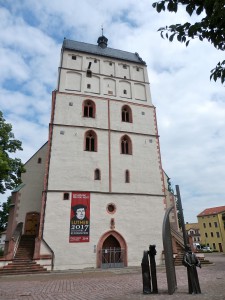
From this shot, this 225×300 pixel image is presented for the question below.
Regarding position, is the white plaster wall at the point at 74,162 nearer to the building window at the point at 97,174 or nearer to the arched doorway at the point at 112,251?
the building window at the point at 97,174

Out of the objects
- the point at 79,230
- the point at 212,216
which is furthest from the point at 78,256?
the point at 212,216

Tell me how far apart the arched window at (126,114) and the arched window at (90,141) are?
349cm

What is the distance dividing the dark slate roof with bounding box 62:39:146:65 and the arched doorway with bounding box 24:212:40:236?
1643 cm

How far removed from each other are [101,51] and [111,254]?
69.1 feet

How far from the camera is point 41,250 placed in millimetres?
16453

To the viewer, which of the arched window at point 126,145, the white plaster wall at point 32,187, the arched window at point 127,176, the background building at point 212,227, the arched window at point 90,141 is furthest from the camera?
A: the background building at point 212,227

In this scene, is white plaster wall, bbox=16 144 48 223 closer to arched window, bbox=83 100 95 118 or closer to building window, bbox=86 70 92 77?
arched window, bbox=83 100 95 118

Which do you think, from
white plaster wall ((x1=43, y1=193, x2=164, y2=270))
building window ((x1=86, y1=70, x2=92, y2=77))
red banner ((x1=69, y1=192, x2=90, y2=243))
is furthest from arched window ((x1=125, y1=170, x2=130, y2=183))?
building window ((x1=86, y1=70, x2=92, y2=77))

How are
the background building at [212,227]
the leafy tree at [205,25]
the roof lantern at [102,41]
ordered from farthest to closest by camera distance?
the background building at [212,227] → the roof lantern at [102,41] → the leafy tree at [205,25]

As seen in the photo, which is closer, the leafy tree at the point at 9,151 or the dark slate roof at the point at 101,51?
the leafy tree at the point at 9,151

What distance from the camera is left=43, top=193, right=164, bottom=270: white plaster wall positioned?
1697 cm

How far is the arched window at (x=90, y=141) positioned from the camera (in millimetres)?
20875

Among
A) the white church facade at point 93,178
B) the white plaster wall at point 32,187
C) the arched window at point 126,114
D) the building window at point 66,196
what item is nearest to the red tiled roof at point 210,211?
the white church facade at point 93,178

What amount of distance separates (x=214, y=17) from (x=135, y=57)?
91.4 feet
